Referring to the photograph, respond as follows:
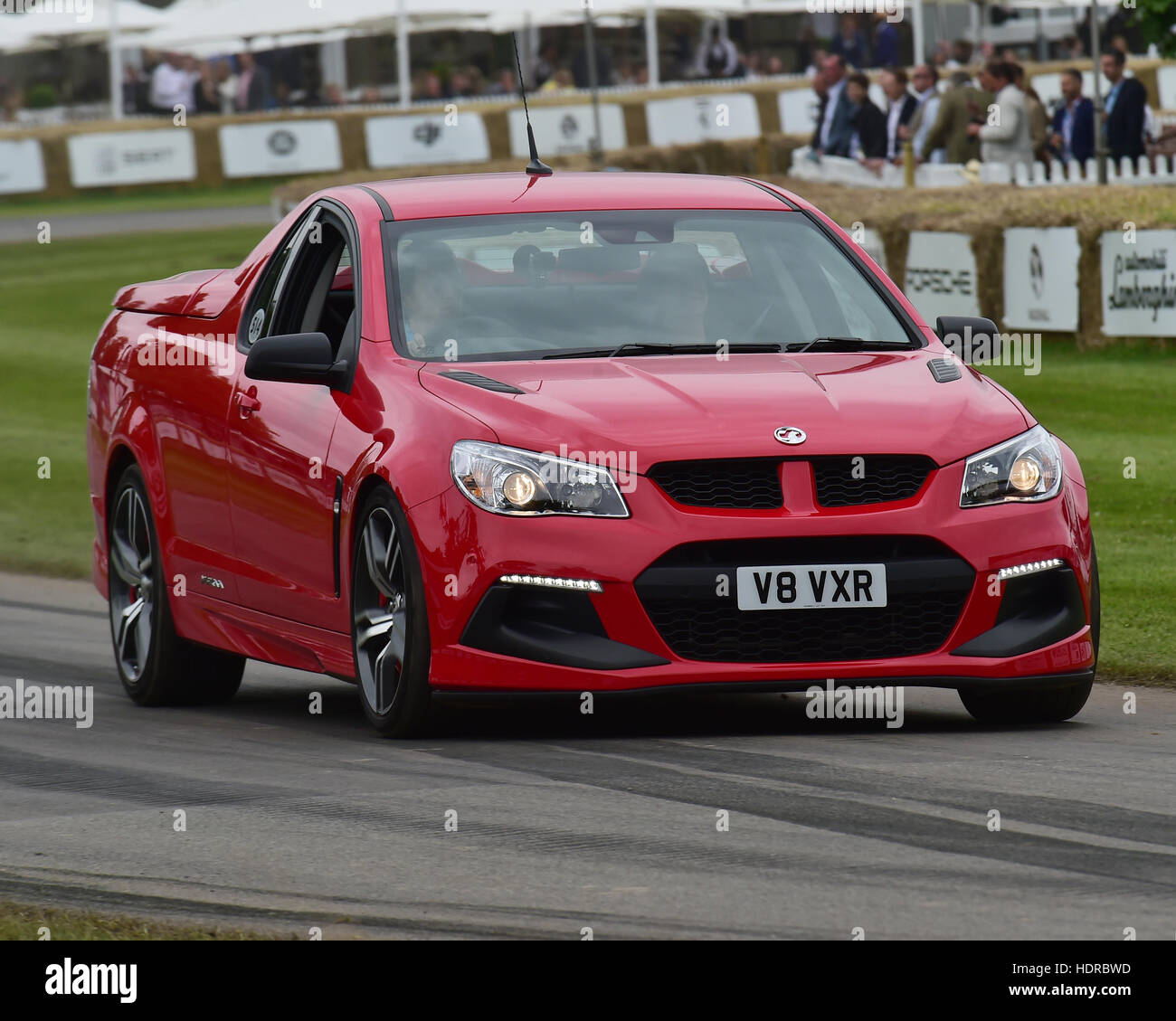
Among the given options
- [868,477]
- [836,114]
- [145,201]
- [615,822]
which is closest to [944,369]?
[868,477]

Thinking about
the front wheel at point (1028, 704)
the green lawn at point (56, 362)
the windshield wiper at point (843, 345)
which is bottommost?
the green lawn at point (56, 362)

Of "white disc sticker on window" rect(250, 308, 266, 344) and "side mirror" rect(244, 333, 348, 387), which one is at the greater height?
"side mirror" rect(244, 333, 348, 387)

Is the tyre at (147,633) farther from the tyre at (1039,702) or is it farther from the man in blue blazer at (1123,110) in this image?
the man in blue blazer at (1123,110)

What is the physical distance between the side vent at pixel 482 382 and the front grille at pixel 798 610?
0.75 meters

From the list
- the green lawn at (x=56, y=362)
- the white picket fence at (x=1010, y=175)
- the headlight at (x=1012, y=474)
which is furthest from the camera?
the white picket fence at (x=1010, y=175)

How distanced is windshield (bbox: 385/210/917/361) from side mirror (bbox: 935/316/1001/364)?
0.16 meters

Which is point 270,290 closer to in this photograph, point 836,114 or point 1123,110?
point 1123,110

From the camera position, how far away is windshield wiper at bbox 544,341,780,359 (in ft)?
A: 27.4

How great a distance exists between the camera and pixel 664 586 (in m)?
7.50

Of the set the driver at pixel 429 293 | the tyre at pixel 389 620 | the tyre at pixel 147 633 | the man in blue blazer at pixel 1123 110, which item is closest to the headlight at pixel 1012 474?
the tyre at pixel 389 620

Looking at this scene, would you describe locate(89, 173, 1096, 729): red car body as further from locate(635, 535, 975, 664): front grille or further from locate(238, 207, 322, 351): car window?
locate(238, 207, 322, 351): car window

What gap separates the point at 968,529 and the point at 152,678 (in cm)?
351

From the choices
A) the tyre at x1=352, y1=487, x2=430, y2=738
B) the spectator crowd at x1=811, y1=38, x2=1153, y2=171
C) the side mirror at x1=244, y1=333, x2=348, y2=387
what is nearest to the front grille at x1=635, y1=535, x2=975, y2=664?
the tyre at x1=352, y1=487, x2=430, y2=738

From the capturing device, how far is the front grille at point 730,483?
754cm
